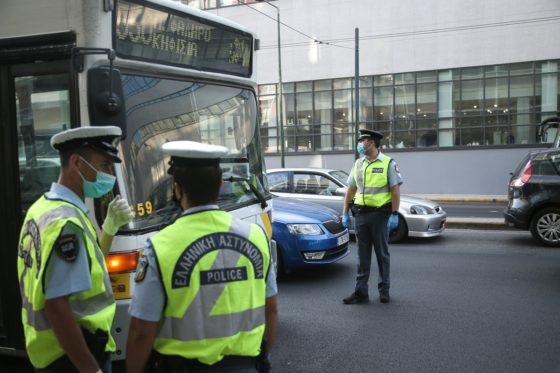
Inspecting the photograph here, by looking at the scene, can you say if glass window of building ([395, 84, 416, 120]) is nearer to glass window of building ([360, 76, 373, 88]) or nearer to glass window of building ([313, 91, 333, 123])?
glass window of building ([360, 76, 373, 88])

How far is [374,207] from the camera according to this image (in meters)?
6.00

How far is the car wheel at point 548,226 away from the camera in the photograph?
9.26 metres

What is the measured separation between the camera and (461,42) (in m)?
23.0

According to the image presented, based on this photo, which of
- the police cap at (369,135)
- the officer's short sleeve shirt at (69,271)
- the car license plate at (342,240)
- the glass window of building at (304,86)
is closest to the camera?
the officer's short sleeve shirt at (69,271)

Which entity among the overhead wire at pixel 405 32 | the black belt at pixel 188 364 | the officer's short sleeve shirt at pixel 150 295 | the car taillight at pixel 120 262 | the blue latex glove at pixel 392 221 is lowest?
the blue latex glove at pixel 392 221

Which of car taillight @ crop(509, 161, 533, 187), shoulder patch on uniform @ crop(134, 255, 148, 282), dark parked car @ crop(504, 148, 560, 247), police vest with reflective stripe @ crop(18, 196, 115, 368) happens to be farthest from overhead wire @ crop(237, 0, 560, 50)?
shoulder patch on uniform @ crop(134, 255, 148, 282)

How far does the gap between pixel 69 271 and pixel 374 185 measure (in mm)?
4373

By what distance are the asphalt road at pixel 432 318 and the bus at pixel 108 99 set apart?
177cm

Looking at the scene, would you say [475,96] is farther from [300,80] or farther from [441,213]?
[441,213]

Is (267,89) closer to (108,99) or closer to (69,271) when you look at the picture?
(108,99)

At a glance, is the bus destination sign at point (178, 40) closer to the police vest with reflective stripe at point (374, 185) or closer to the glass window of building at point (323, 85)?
the police vest with reflective stripe at point (374, 185)

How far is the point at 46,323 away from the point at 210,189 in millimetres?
932

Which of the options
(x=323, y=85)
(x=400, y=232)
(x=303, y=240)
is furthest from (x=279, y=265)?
(x=323, y=85)

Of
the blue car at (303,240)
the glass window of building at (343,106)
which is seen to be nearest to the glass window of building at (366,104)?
the glass window of building at (343,106)
